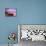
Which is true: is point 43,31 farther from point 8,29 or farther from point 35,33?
point 8,29

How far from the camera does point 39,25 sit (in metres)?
Result: 2.89

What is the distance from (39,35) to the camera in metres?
2.82

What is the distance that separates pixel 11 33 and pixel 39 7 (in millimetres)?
882

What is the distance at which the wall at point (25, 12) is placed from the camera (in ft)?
9.59

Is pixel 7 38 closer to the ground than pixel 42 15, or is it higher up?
closer to the ground

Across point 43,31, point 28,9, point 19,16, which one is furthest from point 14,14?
point 43,31

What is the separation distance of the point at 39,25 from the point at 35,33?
0.21 metres

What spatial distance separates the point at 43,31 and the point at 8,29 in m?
0.80

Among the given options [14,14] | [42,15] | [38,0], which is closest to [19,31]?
[14,14]

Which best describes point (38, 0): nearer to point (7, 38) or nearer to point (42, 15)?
point (42, 15)

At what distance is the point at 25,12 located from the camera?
9.66ft

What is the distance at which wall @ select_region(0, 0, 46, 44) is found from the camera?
2.92m

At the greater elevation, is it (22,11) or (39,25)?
(22,11)

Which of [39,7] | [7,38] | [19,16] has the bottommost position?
[7,38]
